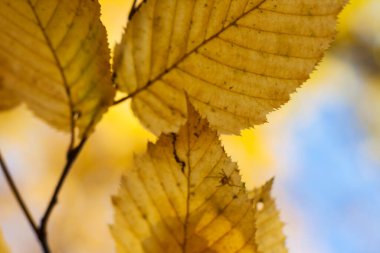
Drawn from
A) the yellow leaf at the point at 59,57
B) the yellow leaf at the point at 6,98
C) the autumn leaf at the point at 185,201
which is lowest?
the autumn leaf at the point at 185,201

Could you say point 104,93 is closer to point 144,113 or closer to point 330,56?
point 144,113

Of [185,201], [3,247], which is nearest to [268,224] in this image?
[185,201]

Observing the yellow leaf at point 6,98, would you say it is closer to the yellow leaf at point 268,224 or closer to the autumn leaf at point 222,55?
the autumn leaf at point 222,55

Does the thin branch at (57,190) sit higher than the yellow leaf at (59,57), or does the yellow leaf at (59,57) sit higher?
the yellow leaf at (59,57)

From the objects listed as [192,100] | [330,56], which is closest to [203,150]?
[192,100]

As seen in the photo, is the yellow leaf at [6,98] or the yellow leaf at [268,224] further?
the yellow leaf at [268,224]

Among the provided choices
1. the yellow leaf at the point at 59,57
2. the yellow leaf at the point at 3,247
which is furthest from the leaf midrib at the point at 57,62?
the yellow leaf at the point at 3,247
